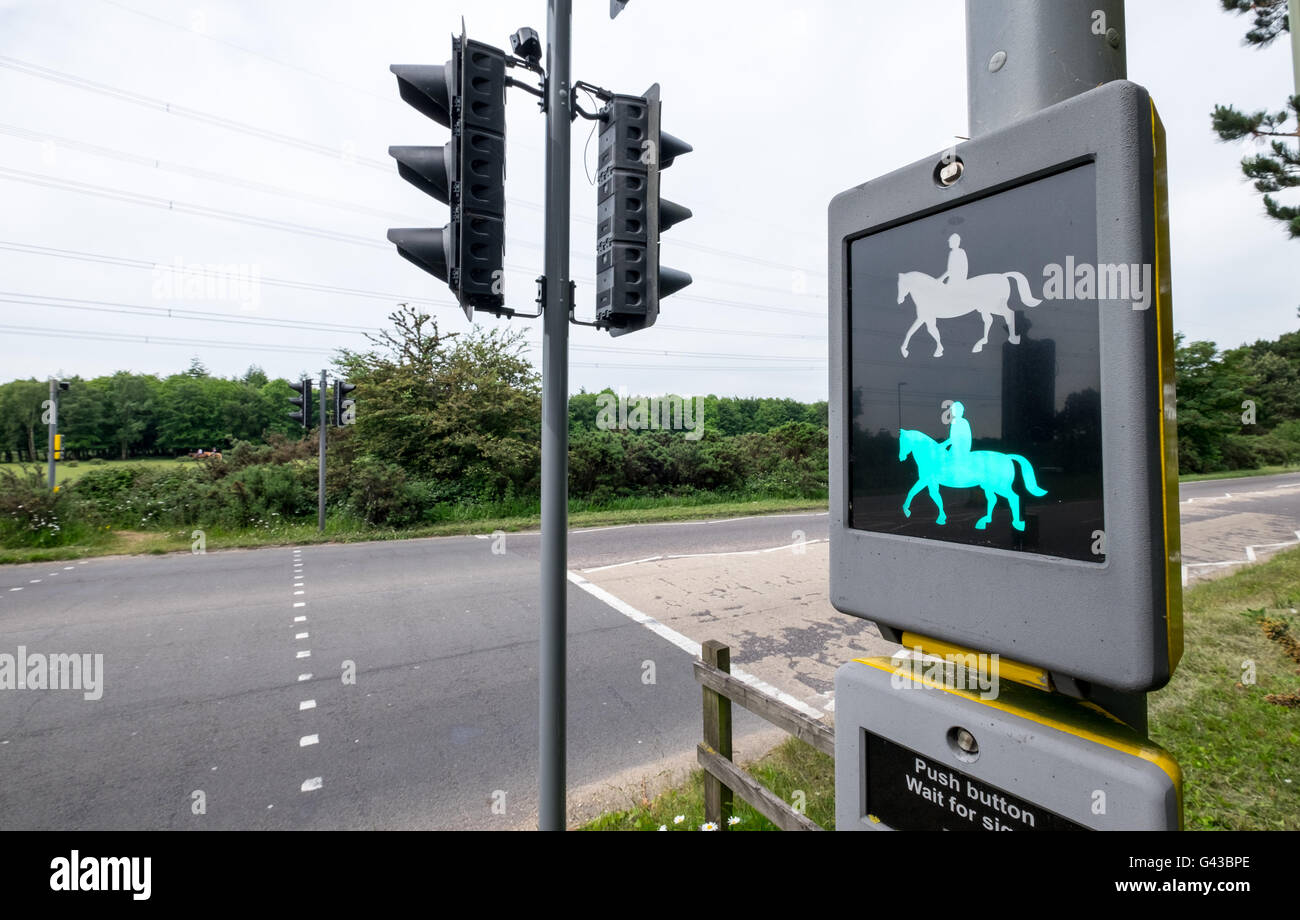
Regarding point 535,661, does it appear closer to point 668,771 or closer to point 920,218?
point 668,771

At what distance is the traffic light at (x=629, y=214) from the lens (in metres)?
2.51

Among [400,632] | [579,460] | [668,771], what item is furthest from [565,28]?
[579,460]

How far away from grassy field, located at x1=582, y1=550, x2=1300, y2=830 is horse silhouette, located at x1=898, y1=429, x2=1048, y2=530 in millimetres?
1893

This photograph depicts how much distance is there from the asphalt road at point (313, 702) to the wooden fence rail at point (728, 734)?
1.02 metres

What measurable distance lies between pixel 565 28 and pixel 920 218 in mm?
1892

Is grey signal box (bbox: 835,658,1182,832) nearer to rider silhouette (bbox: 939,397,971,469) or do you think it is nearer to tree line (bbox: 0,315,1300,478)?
rider silhouette (bbox: 939,397,971,469)

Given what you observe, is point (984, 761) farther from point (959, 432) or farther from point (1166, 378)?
point (1166, 378)

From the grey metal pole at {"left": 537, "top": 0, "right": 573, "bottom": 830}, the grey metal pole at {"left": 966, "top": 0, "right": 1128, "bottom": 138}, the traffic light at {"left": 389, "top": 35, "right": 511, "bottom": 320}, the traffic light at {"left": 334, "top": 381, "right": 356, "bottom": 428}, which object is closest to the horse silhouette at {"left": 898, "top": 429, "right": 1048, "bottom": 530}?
the grey metal pole at {"left": 966, "top": 0, "right": 1128, "bottom": 138}

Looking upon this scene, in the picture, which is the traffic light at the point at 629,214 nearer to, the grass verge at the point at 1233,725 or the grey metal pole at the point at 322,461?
the grass verge at the point at 1233,725

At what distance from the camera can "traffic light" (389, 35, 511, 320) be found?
7.29 ft

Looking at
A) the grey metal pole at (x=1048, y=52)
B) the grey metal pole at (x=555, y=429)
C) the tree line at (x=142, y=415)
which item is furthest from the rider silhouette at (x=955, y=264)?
the tree line at (x=142, y=415)

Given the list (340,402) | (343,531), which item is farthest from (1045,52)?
(343,531)

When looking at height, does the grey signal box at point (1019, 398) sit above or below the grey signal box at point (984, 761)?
above

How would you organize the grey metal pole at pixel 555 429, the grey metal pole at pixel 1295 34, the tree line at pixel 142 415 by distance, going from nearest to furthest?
the grey metal pole at pixel 555 429 < the grey metal pole at pixel 1295 34 < the tree line at pixel 142 415
